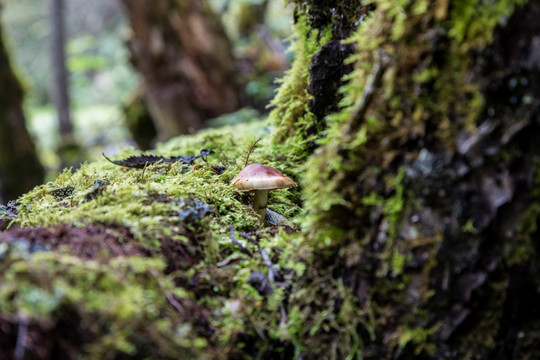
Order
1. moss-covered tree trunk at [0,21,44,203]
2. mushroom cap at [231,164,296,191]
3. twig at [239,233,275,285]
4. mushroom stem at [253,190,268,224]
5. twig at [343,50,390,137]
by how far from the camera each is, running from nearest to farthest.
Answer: twig at [343,50,390,137] < twig at [239,233,275,285] < mushroom cap at [231,164,296,191] < mushroom stem at [253,190,268,224] < moss-covered tree trunk at [0,21,44,203]

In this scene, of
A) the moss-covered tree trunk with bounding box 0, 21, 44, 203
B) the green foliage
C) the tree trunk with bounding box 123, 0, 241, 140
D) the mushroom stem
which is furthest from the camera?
the moss-covered tree trunk with bounding box 0, 21, 44, 203

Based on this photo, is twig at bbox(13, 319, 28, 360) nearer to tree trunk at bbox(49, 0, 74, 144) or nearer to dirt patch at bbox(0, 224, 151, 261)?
dirt patch at bbox(0, 224, 151, 261)

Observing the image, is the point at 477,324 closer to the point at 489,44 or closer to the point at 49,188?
the point at 489,44

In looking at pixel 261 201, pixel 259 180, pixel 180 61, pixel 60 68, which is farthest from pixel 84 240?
pixel 60 68

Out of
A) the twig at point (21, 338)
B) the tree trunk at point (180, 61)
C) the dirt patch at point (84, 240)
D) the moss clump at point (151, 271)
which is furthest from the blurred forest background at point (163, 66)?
the twig at point (21, 338)

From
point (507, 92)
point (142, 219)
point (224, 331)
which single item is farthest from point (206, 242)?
point (507, 92)

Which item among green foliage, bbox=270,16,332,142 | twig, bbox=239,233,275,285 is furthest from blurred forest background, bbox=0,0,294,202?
twig, bbox=239,233,275,285

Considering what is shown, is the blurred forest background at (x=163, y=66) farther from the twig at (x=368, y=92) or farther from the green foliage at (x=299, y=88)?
the twig at (x=368, y=92)

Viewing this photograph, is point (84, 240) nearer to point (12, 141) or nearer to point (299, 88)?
point (299, 88)
